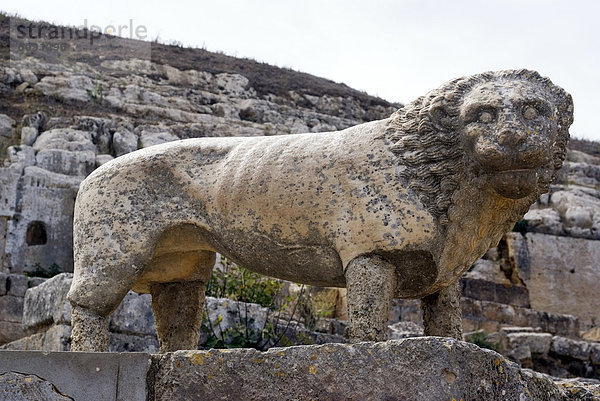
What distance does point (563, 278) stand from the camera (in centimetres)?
2130

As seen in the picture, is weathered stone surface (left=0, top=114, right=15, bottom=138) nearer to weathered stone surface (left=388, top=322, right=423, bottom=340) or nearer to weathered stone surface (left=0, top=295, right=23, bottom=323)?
weathered stone surface (left=0, top=295, right=23, bottom=323)

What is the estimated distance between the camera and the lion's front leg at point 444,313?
17.3 feet

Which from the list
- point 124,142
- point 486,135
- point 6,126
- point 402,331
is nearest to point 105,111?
point 6,126

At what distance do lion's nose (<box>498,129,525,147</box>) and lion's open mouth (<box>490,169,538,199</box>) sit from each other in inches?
6.9

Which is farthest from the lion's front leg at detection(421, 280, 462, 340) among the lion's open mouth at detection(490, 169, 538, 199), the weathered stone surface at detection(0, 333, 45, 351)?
the weathered stone surface at detection(0, 333, 45, 351)

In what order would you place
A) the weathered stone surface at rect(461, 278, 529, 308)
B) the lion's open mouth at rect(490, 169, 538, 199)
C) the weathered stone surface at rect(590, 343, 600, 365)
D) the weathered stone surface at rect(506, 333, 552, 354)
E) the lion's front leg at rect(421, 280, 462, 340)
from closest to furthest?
1. the lion's open mouth at rect(490, 169, 538, 199)
2. the lion's front leg at rect(421, 280, 462, 340)
3. the weathered stone surface at rect(590, 343, 600, 365)
4. the weathered stone surface at rect(506, 333, 552, 354)
5. the weathered stone surface at rect(461, 278, 529, 308)

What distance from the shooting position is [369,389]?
3.86 metres

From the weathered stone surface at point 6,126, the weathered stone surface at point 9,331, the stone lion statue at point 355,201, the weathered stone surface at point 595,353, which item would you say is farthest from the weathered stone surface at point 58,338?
the weathered stone surface at point 6,126

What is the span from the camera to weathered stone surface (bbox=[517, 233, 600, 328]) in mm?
21125

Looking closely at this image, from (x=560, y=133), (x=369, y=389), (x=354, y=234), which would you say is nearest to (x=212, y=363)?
(x=369, y=389)

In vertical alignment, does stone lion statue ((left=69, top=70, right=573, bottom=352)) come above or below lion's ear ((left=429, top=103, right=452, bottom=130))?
below

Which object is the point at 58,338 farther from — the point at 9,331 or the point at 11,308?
the point at 11,308

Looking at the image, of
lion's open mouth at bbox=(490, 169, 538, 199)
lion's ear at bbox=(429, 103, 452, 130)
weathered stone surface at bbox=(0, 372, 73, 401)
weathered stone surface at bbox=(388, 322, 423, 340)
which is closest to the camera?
weathered stone surface at bbox=(0, 372, 73, 401)

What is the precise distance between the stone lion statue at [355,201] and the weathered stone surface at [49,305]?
337 centimetres
